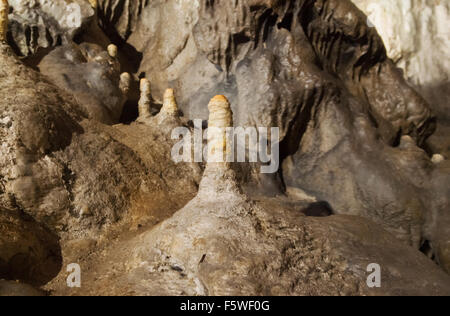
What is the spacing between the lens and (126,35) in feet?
31.1

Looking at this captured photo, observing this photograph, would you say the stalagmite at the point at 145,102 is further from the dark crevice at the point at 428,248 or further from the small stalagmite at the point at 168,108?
the dark crevice at the point at 428,248

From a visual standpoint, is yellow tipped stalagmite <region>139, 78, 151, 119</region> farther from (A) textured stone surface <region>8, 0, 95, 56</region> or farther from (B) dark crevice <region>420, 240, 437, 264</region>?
(B) dark crevice <region>420, 240, 437, 264</region>

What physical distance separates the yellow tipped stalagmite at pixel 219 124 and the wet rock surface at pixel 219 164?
19mm

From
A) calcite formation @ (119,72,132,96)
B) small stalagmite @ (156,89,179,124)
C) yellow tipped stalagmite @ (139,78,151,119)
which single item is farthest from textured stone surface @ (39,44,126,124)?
small stalagmite @ (156,89,179,124)

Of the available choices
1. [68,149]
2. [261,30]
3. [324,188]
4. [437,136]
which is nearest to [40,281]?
[68,149]

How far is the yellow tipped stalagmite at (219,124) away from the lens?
3564 mm

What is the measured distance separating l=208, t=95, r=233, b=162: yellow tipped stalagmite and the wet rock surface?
0.02 meters

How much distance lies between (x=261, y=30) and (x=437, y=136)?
16.1ft

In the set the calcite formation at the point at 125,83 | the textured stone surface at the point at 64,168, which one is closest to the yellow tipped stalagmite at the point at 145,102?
the calcite formation at the point at 125,83

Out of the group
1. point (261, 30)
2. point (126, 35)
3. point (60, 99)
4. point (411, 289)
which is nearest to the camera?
point (411, 289)

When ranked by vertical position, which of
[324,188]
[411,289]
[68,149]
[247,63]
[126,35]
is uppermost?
[126,35]

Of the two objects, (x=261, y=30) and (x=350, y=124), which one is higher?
(x=261, y=30)
